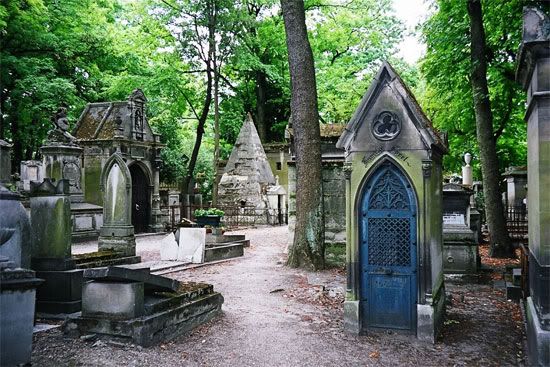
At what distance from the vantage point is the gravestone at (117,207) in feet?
42.0

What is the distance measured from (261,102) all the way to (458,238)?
28.8 m

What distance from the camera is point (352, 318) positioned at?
6.34 m

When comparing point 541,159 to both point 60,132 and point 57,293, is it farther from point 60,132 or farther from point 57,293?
point 60,132

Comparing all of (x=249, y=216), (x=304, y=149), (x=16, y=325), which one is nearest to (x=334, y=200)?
(x=304, y=149)

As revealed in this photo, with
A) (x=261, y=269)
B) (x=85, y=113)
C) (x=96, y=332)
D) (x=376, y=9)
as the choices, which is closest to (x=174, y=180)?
(x=85, y=113)

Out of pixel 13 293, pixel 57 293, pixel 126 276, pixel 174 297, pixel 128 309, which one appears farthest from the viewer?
pixel 57 293

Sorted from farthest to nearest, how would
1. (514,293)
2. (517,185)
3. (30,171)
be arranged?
(517,185)
(30,171)
(514,293)

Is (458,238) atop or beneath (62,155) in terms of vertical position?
beneath

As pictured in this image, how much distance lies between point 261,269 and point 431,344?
650 centimetres

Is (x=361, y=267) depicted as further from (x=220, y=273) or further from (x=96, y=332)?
(x=220, y=273)

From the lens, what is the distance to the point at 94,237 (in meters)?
17.5

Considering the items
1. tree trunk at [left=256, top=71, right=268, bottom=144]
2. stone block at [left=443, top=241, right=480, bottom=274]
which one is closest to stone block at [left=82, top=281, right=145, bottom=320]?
stone block at [left=443, top=241, right=480, bottom=274]

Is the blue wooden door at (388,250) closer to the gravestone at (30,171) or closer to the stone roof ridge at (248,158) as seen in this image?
the gravestone at (30,171)

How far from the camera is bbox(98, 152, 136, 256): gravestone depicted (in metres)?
12.8
